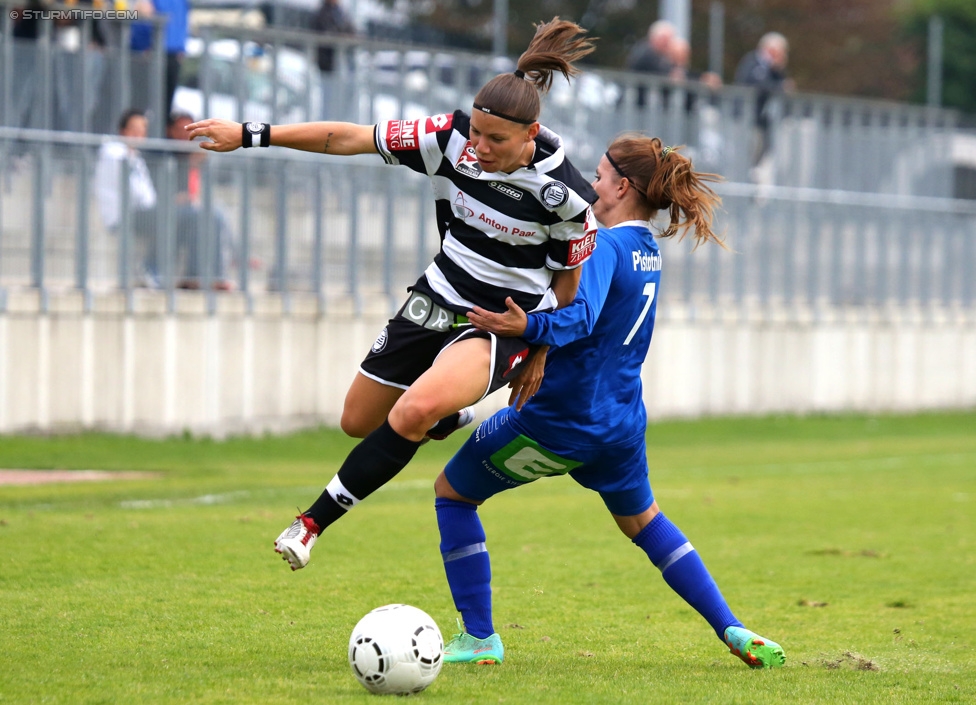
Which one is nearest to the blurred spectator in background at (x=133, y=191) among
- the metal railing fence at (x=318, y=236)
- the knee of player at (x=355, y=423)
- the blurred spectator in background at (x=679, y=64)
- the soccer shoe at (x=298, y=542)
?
the metal railing fence at (x=318, y=236)

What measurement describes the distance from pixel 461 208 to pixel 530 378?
0.82 metres

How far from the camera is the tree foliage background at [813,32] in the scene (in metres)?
33.0

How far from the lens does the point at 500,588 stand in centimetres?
736

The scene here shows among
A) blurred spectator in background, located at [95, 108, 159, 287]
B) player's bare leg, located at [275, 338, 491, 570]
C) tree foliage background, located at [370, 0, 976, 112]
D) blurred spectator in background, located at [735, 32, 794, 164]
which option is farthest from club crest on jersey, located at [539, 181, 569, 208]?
tree foliage background, located at [370, 0, 976, 112]

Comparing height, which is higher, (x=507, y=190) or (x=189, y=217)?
(x=507, y=190)

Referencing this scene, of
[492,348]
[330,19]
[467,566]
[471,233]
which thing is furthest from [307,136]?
[330,19]

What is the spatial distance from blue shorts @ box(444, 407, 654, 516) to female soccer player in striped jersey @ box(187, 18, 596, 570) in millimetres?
191

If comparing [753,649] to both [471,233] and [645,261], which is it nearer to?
[645,261]

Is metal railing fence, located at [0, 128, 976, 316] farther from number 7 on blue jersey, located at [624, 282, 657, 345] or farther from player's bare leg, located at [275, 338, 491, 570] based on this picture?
number 7 on blue jersey, located at [624, 282, 657, 345]

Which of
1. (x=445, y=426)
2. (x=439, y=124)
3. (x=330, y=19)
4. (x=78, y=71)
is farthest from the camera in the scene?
(x=330, y=19)

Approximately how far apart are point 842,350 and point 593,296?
1808 cm

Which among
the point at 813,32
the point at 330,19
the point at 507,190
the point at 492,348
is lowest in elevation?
the point at 492,348

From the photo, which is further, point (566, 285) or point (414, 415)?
point (566, 285)

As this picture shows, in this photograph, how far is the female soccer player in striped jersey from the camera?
5.40 meters
